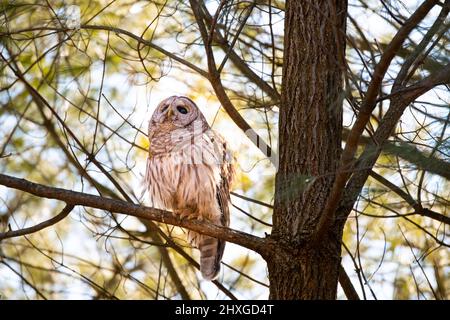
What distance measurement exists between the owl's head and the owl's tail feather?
77 centimetres

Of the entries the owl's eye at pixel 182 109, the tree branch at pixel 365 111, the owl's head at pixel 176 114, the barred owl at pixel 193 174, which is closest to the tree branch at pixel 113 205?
the tree branch at pixel 365 111

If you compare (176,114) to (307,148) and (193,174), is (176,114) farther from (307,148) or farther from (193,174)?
(307,148)

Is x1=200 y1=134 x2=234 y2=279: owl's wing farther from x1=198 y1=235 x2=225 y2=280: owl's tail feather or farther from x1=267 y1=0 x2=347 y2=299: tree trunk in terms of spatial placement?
x1=267 y1=0 x2=347 y2=299: tree trunk

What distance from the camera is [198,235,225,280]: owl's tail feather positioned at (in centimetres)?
530

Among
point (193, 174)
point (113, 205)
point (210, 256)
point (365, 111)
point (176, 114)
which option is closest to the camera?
point (365, 111)

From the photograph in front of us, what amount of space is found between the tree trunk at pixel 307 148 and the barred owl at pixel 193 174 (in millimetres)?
952

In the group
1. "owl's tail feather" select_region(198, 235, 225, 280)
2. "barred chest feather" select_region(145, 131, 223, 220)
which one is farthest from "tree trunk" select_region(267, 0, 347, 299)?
"owl's tail feather" select_region(198, 235, 225, 280)

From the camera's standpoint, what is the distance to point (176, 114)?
5.55 meters

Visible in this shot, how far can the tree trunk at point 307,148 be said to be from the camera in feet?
13.1

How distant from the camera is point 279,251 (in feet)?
13.2

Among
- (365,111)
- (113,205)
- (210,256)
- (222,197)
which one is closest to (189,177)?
(222,197)

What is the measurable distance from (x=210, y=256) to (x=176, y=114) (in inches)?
38.4

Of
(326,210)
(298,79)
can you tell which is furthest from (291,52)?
(326,210)

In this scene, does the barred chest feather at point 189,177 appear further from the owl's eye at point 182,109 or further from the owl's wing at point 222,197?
the owl's eye at point 182,109
